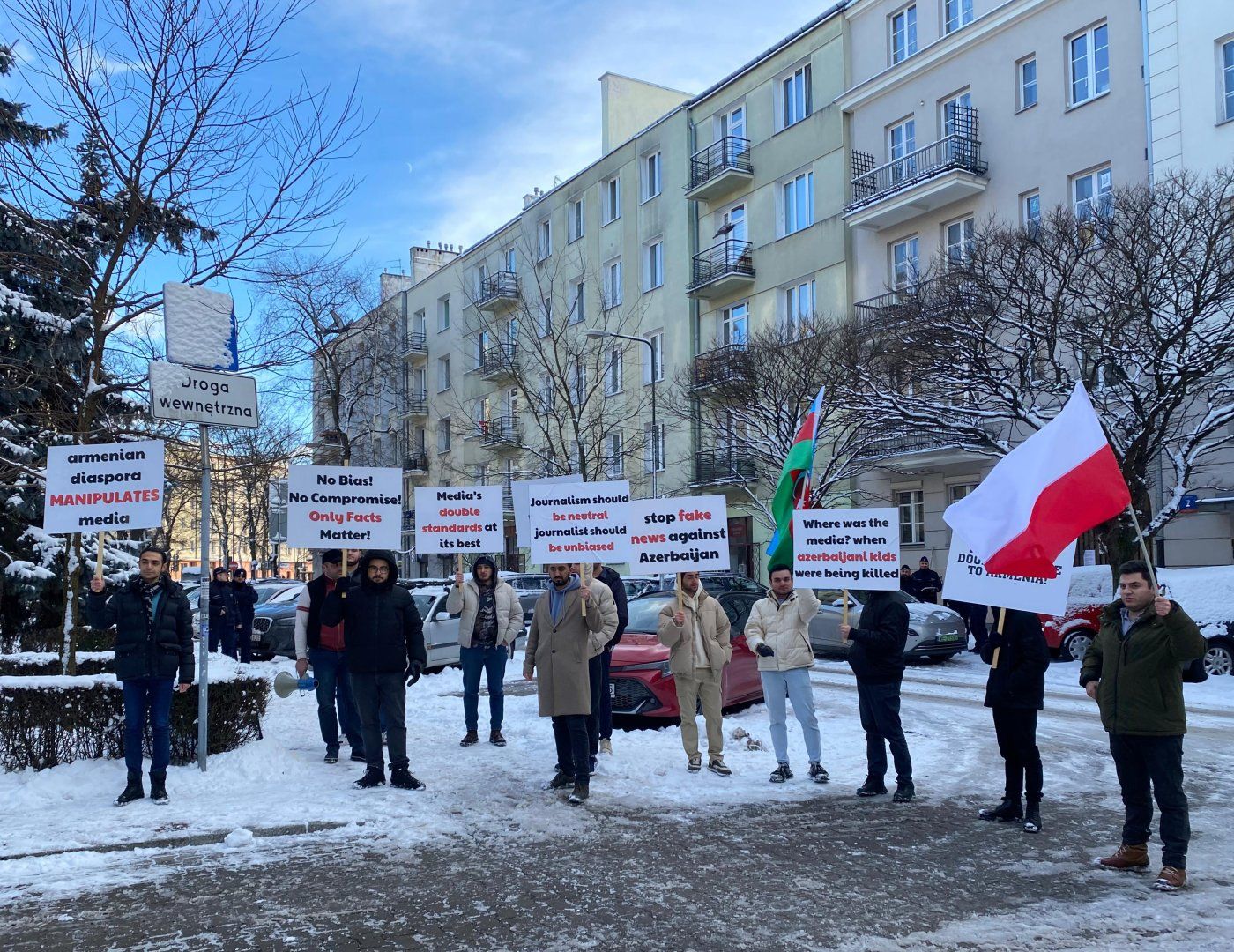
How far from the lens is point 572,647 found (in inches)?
332

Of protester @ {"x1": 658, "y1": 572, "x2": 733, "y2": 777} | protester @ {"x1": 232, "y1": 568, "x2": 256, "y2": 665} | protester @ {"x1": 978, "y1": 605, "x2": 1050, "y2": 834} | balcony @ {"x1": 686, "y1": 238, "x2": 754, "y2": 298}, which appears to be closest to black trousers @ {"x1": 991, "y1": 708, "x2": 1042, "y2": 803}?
protester @ {"x1": 978, "y1": 605, "x2": 1050, "y2": 834}

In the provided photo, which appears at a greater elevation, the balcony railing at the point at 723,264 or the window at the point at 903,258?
the balcony railing at the point at 723,264

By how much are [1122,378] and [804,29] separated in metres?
19.1

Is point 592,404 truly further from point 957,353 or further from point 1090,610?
point 1090,610

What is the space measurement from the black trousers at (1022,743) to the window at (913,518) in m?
22.1

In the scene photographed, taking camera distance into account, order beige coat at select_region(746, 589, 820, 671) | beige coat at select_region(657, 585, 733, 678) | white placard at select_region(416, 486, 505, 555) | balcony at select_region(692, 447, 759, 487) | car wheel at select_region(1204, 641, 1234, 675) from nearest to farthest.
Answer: beige coat at select_region(746, 589, 820, 671)
beige coat at select_region(657, 585, 733, 678)
white placard at select_region(416, 486, 505, 555)
car wheel at select_region(1204, 641, 1234, 675)
balcony at select_region(692, 447, 759, 487)

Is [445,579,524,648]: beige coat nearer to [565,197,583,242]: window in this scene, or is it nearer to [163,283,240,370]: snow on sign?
[163,283,240,370]: snow on sign

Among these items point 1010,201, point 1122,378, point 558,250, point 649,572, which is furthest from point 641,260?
point 649,572

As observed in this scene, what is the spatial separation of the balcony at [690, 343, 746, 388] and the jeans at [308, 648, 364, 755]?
60.1 feet

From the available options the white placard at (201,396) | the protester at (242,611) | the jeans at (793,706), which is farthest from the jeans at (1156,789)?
the protester at (242,611)

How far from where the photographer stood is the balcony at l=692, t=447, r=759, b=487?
3003 centimetres

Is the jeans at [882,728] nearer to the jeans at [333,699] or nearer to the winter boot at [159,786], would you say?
the jeans at [333,699]

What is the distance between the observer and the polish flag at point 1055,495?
6.91m

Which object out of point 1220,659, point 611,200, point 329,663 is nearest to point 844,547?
point 329,663
